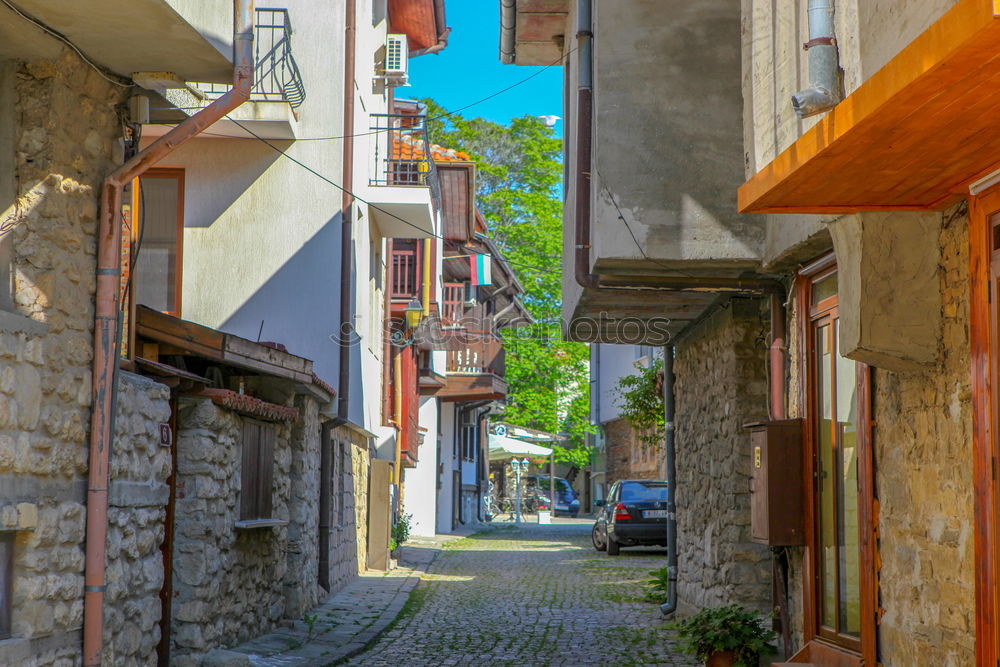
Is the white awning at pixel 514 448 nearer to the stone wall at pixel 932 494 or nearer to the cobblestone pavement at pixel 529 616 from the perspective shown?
the cobblestone pavement at pixel 529 616

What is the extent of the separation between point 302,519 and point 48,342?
632cm

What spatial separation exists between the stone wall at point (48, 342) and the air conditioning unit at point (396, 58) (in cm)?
1301

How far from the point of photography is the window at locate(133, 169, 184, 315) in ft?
43.9

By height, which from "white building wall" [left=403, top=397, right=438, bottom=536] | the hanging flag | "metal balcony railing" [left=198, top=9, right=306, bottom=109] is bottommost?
"white building wall" [left=403, top=397, right=438, bottom=536]

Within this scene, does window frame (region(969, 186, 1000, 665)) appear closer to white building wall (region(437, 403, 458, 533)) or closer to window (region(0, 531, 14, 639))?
window (region(0, 531, 14, 639))

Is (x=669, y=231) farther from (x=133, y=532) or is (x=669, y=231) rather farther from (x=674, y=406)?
(x=674, y=406)

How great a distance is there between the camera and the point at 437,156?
84.8ft

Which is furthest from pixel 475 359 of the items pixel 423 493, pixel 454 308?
pixel 423 493

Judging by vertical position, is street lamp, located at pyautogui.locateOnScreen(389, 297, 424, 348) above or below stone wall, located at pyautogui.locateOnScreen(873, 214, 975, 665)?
above

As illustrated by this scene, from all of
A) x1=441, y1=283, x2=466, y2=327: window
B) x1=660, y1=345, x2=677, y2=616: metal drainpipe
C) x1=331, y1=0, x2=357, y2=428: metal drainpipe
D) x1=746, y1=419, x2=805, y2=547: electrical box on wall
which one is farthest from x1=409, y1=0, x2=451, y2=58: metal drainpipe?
x1=746, y1=419, x2=805, y2=547: electrical box on wall

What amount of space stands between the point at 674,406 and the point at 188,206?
5937mm

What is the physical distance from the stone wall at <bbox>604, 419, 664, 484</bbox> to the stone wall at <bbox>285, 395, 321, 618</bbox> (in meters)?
22.7

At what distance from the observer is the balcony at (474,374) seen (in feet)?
91.8

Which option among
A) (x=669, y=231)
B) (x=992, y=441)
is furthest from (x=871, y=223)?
(x=669, y=231)
